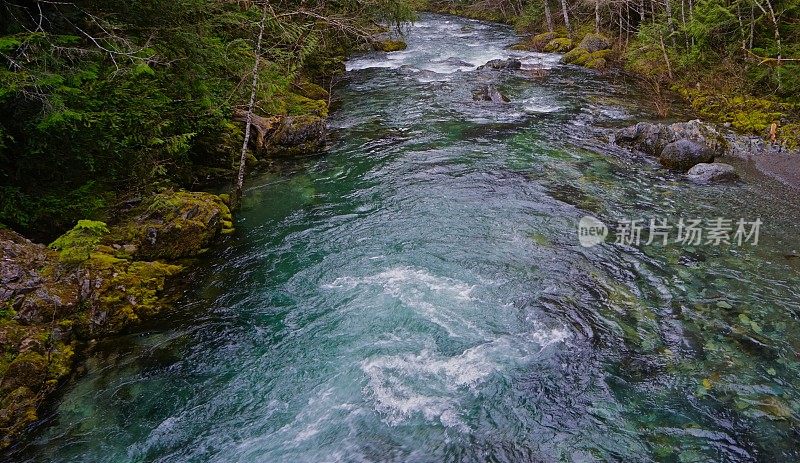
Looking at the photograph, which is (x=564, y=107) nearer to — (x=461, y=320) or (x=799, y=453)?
(x=461, y=320)

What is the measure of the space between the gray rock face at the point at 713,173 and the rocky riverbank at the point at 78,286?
11934mm

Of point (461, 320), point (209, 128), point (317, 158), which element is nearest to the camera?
point (461, 320)

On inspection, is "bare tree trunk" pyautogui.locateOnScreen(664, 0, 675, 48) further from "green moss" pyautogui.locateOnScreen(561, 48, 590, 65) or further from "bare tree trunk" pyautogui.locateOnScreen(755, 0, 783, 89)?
"green moss" pyautogui.locateOnScreen(561, 48, 590, 65)

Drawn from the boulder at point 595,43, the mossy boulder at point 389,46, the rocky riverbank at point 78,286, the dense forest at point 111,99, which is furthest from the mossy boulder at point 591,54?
the rocky riverbank at point 78,286

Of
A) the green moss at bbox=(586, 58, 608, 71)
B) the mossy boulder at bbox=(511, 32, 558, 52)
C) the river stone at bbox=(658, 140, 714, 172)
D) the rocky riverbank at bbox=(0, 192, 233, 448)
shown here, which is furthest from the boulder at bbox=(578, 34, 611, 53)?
the rocky riverbank at bbox=(0, 192, 233, 448)

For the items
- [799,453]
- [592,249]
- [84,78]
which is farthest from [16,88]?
[799,453]

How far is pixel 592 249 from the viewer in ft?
30.0

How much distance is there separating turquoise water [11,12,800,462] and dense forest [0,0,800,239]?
2448 millimetres

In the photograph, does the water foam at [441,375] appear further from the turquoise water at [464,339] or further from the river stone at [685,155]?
the river stone at [685,155]

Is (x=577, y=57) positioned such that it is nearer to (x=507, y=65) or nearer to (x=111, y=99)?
(x=507, y=65)

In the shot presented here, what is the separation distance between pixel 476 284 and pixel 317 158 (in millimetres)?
7965

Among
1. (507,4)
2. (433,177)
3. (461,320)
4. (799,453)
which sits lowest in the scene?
(799,453)

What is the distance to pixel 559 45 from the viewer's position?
96.4 feet

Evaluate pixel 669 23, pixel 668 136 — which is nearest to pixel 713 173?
pixel 668 136
